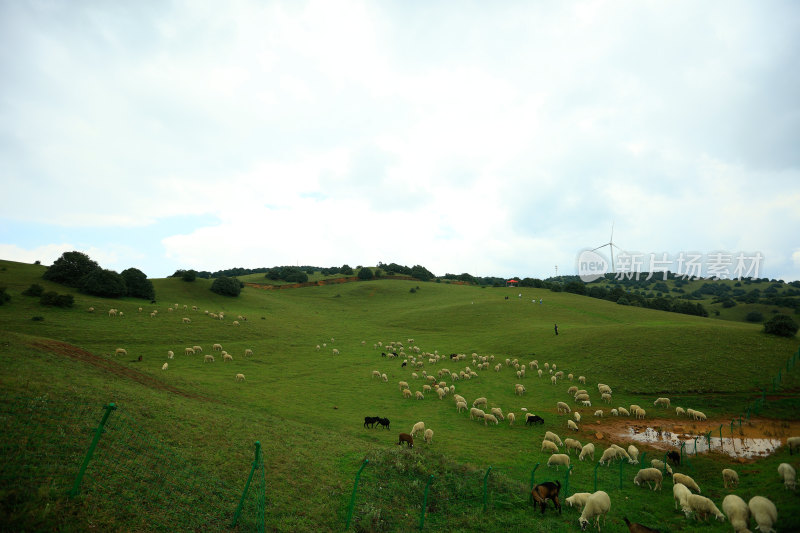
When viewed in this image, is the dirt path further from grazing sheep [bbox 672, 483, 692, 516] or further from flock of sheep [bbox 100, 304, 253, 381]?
grazing sheep [bbox 672, 483, 692, 516]

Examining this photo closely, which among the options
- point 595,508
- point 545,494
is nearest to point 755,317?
point 595,508

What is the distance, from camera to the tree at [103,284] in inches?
2213

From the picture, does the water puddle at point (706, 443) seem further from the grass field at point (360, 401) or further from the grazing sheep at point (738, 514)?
the grazing sheep at point (738, 514)

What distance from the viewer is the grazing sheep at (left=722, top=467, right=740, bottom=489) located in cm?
1427

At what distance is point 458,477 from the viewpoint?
495 inches

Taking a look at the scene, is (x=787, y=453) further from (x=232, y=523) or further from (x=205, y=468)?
(x=205, y=468)

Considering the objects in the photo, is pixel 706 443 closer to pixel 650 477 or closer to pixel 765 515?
pixel 650 477

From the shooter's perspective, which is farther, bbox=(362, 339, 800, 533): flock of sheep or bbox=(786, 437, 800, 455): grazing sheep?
bbox=(786, 437, 800, 455): grazing sheep

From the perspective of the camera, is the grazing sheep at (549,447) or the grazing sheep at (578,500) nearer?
the grazing sheep at (578,500)

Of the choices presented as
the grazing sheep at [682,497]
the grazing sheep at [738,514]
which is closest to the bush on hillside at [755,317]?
the grazing sheep at [682,497]

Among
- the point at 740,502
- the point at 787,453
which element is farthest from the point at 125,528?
the point at 787,453

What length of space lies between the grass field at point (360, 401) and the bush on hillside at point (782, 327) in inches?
52.3

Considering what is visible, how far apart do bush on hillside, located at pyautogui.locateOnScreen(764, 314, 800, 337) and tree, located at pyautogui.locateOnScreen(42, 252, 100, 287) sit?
326 feet

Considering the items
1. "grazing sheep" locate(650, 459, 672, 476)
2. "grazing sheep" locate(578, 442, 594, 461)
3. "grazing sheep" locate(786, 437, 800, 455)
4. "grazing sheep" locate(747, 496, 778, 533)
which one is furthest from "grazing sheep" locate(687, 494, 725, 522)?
"grazing sheep" locate(786, 437, 800, 455)
